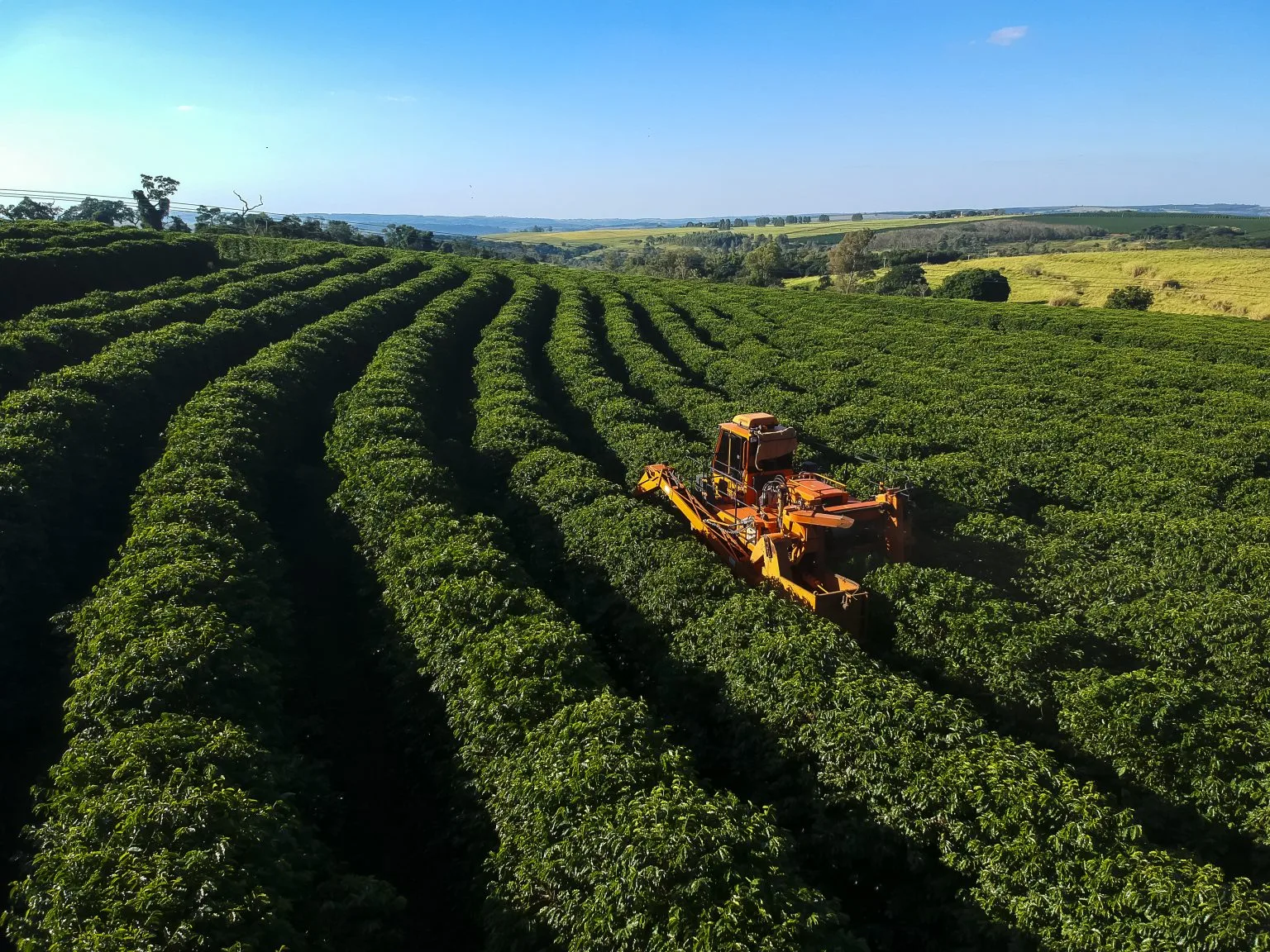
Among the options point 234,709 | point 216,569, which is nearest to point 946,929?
point 234,709

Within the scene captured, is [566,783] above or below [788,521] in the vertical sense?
below

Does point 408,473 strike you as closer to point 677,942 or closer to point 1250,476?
point 677,942

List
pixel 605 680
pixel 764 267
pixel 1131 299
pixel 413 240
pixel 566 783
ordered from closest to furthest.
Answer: pixel 566 783 → pixel 605 680 → pixel 1131 299 → pixel 764 267 → pixel 413 240

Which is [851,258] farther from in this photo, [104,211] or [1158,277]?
[104,211]

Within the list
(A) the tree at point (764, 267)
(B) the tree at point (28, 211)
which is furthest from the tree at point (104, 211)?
(A) the tree at point (764, 267)

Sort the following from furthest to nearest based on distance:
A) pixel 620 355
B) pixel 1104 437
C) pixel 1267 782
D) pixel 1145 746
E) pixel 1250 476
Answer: pixel 620 355, pixel 1104 437, pixel 1250 476, pixel 1145 746, pixel 1267 782

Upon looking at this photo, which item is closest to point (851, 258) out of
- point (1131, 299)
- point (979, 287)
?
point (979, 287)

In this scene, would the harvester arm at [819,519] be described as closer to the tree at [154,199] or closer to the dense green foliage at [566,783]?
the dense green foliage at [566,783]
